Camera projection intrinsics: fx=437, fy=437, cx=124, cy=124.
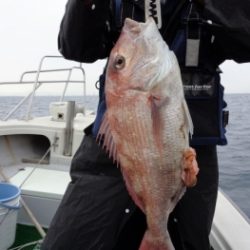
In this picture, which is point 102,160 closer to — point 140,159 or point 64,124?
point 140,159

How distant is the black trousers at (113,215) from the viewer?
2021mm

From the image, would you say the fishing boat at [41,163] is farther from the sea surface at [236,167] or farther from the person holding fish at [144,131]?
the person holding fish at [144,131]

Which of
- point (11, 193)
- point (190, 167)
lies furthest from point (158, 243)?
point (11, 193)

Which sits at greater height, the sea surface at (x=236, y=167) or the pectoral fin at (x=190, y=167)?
the pectoral fin at (x=190, y=167)

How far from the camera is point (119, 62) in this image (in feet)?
4.98

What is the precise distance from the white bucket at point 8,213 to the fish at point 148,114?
2508 mm

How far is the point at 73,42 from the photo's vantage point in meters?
1.90

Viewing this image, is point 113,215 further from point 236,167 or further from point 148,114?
point 236,167

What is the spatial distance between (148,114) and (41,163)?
4.39 metres

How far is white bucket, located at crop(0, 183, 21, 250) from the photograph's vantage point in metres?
3.78

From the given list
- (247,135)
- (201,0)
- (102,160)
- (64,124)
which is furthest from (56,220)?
(247,135)

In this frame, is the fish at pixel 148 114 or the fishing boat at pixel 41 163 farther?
the fishing boat at pixel 41 163

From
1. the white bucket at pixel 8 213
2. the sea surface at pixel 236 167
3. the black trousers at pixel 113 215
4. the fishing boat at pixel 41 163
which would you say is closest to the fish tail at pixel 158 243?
the black trousers at pixel 113 215

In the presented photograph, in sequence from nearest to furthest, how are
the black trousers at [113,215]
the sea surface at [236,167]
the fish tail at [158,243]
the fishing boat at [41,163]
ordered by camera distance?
the fish tail at [158,243], the black trousers at [113,215], the fishing boat at [41,163], the sea surface at [236,167]
